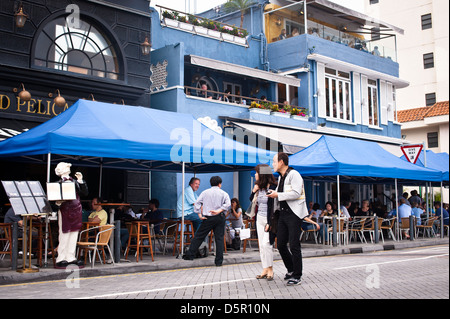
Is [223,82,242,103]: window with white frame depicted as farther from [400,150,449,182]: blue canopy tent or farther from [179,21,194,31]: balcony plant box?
[400,150,449,182]: blue canopy tent

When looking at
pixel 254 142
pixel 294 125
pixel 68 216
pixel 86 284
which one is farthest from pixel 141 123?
pixel 294 125

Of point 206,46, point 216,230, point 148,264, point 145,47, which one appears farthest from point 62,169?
point 206,46

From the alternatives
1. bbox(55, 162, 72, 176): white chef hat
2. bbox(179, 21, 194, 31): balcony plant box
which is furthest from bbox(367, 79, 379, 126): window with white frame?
bbox(55, 162, 72, 176): white chef hat

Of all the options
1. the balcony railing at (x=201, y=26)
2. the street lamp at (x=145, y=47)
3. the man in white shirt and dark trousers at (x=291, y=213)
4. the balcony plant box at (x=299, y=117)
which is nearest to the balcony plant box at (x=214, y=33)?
the balcony railing at (x=201, y=26)

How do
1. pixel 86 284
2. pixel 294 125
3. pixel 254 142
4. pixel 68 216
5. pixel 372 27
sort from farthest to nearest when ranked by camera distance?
pixel 372 27 → pixel 294 125 → pixel 254 142 → pixel 68 216 → pixel 86 284

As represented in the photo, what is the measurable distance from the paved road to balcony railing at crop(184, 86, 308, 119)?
11.1 meters

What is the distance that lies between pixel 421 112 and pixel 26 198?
126 ft

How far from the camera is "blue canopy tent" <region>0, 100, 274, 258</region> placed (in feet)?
35.0

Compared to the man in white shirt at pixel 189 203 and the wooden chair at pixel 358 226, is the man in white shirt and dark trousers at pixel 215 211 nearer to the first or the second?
the man in white shirt at pixel 189 203

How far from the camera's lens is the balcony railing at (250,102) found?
848 inches

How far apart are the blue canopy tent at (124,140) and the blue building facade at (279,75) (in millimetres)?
6271

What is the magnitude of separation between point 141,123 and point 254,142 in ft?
32.0

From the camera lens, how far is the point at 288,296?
738 centimetres

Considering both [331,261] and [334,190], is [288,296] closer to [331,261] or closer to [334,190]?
[331,261]
